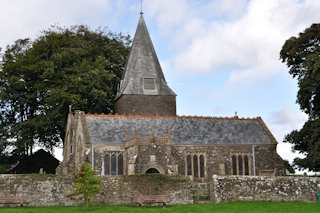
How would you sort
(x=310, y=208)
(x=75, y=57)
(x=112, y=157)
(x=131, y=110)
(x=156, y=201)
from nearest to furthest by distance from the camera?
(x=310, y=208) → (x=156, y=201) → (x=112, y=157) → (x=131, y=110) → (x=75, y=57)

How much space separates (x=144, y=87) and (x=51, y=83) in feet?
36.3

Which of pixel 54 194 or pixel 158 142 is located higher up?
pixel 158 142

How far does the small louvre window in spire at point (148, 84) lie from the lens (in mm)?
53125

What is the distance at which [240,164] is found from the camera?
4459 cm

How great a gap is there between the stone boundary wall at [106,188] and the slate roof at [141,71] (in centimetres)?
2179

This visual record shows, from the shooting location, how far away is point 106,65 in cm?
5756

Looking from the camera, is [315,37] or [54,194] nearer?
[54,194]

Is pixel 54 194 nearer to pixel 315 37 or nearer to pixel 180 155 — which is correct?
pixel 180 155

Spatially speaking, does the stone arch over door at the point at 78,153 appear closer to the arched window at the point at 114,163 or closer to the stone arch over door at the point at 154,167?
the arched window at the point at 114,163

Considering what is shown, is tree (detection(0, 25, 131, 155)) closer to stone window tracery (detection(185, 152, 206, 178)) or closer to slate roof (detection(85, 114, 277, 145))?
slate roof (detection(85, 114, 277, 145))

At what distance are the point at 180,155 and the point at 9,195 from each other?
1742 centimetres

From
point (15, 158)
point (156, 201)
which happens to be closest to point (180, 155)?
point (156, 201)

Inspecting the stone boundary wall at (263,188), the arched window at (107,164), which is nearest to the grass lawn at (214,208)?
the stone boundary wall at (263,188)

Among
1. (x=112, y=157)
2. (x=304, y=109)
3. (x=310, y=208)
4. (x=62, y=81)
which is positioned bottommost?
(x=310, y=208)
